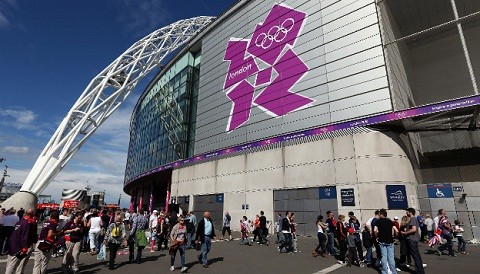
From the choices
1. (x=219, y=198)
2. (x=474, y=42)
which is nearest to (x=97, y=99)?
(x=219, y=198)

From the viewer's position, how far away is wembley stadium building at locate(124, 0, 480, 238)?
17938 millimetres

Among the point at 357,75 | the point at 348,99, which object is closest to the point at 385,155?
the point at 348,99

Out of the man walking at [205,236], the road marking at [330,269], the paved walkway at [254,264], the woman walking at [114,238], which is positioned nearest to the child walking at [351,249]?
the paved walkway at [254,264]

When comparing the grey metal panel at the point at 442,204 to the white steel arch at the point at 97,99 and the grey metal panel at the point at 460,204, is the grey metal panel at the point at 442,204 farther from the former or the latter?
the white steel arch at the point at 97,99

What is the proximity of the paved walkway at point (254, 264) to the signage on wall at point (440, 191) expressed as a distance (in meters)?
5.10

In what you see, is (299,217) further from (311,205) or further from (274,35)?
(274,35)

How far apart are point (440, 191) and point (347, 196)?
19.3ft

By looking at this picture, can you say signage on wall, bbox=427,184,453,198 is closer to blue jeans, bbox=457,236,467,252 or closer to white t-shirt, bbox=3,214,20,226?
blue jeans, bbox=457,236,467,252

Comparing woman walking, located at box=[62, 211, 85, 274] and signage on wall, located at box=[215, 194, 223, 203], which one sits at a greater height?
signage on wall, located at box=[215, 194, 223, 203]

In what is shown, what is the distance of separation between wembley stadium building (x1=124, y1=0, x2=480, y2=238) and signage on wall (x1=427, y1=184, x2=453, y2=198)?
0.06 meters

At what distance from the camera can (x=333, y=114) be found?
20.7 metres

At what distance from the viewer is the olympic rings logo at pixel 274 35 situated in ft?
84.2

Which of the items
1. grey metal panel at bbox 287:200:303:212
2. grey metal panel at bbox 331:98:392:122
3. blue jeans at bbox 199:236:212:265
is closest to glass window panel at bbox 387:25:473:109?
grey metal panel at bbox 331:98:392:122

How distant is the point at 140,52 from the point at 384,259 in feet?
133
